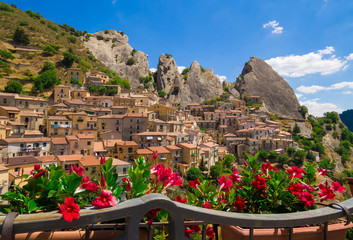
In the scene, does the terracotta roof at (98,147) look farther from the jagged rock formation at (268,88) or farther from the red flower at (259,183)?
the jagged rock formation at (268,88)

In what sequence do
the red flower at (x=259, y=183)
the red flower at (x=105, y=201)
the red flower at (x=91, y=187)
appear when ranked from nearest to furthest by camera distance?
the red flower at (x=105, y=201), the red flower at (x=91, y=187), the red flower at (x=259, y=183)

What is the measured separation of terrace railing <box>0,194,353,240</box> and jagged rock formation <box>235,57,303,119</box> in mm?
89629

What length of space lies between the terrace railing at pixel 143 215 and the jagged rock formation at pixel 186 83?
77181 mm

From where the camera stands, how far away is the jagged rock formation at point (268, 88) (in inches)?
3354

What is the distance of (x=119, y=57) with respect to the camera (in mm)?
88500

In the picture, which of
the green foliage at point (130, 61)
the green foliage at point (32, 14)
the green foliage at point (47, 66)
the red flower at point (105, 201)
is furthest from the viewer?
the green foliage at point (130, 61)

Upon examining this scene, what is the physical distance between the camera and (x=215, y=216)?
1767 millimetres

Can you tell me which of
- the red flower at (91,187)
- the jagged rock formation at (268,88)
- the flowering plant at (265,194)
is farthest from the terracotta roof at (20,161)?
the jagged rock formation at (268,88)

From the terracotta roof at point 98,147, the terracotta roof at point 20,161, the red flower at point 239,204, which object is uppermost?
the red flower at point 239,204

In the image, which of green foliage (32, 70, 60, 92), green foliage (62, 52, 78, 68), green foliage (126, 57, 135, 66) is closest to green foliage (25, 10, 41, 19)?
green foliage (126, 57, 135, 66)

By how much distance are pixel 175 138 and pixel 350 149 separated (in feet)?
232

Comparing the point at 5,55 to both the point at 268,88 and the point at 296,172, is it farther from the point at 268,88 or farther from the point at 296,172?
the point at 268,88

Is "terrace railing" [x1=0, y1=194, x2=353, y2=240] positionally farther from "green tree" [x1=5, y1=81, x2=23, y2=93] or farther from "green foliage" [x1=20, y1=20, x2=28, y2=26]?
"green foliage" [x1=20, y1=20, x2=28, y2=26]

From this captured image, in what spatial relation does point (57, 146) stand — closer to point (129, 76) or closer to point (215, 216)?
point (215, 216)
